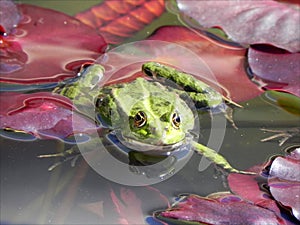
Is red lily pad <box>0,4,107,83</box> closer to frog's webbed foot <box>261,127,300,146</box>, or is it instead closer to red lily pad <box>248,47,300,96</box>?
red lily pad <box>248,47,300,96</box>

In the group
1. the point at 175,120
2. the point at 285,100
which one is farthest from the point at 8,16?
the point at 285,100

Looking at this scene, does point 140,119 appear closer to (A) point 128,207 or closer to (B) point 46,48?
(A) point 128,207

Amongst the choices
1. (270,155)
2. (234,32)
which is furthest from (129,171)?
(234,32)

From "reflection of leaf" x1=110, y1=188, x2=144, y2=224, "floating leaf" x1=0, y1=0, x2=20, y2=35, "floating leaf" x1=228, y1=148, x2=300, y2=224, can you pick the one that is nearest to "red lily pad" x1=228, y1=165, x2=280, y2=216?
"floating leaf" x1=228, y1=148, x2=300, y2=224

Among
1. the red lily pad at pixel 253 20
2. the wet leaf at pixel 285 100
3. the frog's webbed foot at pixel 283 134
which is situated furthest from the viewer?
the red lily pad at pixel 253 20

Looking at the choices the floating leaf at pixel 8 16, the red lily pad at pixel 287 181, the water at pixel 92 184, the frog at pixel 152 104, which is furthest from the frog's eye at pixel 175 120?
the floating leaf at pixel 8 16

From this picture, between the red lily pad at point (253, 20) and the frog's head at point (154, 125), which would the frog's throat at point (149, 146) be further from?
the red lily pad at point (253, 20)

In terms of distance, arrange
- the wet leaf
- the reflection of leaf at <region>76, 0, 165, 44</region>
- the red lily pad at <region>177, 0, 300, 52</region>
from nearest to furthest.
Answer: the wet leaf, the red lily pad at <region>177, 0, 300, 52</region>, the reflection of leaf at <region>76, 0, 165, 44</region>

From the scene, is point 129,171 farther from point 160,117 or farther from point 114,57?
point 114,57
